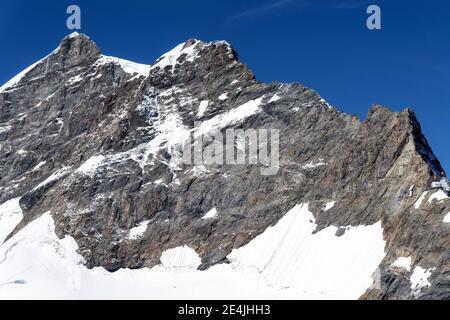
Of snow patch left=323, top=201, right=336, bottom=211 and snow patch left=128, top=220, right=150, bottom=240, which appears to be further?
snow patch left=128, top=220, right=150, bottom=240

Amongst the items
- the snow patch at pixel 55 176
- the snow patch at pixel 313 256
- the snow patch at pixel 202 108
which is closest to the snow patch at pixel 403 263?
the snow patch at pixel 313 256

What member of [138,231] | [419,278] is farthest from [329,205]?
[138,231]

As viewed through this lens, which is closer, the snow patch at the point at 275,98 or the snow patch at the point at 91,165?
the snow patch at the point at 275,98

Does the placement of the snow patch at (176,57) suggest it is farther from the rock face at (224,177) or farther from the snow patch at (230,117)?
the snow patch at (230,117)

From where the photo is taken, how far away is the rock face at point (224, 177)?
144875 millimetres

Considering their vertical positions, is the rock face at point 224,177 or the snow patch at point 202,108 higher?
the snow patch at point 202,108

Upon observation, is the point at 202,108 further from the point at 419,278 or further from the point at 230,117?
the point at 419,278

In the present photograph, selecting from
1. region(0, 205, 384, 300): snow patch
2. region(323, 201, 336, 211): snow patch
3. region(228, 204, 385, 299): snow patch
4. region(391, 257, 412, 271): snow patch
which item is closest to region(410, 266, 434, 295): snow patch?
region(391, 257, 412, 271): snow patch

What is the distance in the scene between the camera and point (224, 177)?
16838 cm

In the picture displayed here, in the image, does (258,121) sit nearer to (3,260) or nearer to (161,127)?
(161,127)

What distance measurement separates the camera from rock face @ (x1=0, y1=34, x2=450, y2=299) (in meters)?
145

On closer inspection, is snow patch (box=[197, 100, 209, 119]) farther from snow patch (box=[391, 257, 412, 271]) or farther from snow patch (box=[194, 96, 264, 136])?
snow patch (box=[391, 257, 412, 271])

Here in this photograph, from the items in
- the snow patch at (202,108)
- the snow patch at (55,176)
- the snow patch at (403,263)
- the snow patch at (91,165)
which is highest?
the snow patch at (202,108)
